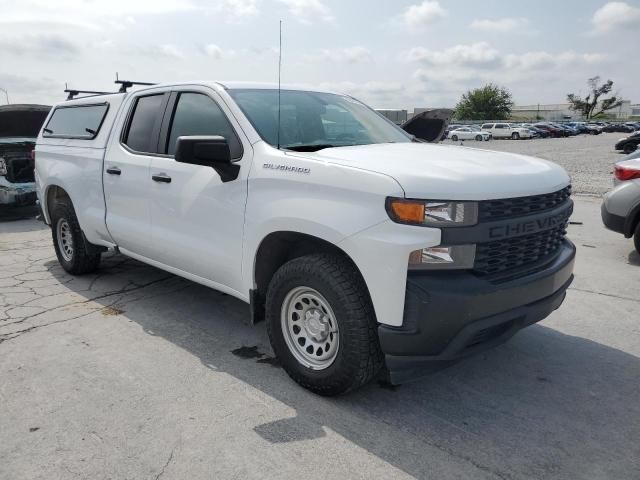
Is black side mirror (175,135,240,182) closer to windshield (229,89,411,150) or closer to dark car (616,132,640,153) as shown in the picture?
windshield (229,89,411,150)

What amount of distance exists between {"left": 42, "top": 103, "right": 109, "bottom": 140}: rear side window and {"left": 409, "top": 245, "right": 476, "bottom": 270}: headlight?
3690 millimetres

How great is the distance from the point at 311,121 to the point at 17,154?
7385mm

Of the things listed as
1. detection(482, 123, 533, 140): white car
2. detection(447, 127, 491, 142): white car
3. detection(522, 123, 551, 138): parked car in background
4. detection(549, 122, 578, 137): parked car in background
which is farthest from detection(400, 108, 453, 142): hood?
detection(549, 122, 578, 137): parked car in background

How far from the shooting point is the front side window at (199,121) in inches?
143

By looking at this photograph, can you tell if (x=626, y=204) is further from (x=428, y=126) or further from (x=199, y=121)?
(x=199, y=121)

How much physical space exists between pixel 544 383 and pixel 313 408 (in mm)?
1533

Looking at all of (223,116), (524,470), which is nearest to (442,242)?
(524,470)

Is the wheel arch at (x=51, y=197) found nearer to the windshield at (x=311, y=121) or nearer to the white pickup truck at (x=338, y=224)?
the white pickup truck at (x=338, y=224)

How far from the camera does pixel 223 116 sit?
3758mm

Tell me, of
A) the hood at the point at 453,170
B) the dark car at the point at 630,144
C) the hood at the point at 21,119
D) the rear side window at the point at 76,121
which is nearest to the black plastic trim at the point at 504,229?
the hood at the point at 453,170

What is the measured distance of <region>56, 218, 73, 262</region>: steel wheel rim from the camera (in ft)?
18.7

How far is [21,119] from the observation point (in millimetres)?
9805

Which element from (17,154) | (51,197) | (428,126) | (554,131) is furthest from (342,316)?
(554,131)

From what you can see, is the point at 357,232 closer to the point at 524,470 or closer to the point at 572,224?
the point at 524,470
